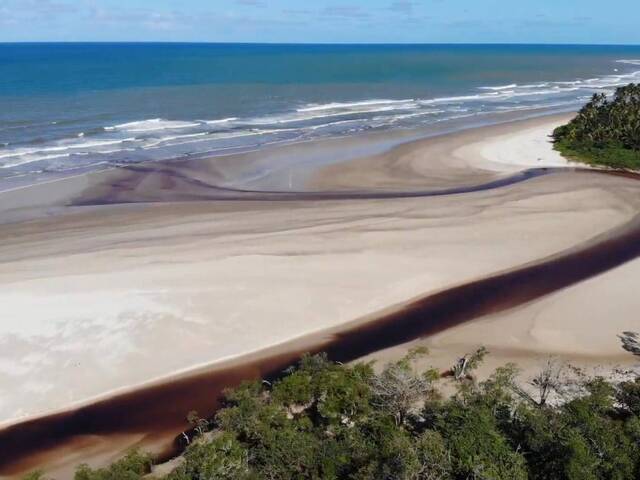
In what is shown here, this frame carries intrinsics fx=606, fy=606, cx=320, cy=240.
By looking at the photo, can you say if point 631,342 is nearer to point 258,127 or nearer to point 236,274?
point 236,274

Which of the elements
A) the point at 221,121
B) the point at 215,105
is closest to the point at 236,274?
the point at 221,121

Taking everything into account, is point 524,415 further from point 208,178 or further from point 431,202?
point 208,178

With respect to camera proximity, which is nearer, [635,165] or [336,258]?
[336,258]

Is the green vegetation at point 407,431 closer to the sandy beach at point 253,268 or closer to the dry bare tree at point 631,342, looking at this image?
the sandy beach at point 253,268

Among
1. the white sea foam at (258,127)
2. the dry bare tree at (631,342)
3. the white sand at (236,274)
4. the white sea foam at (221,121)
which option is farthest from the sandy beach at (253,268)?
the white sea foam at (221,121)

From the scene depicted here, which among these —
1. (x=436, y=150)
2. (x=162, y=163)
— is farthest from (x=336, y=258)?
(x=436, y=150)
